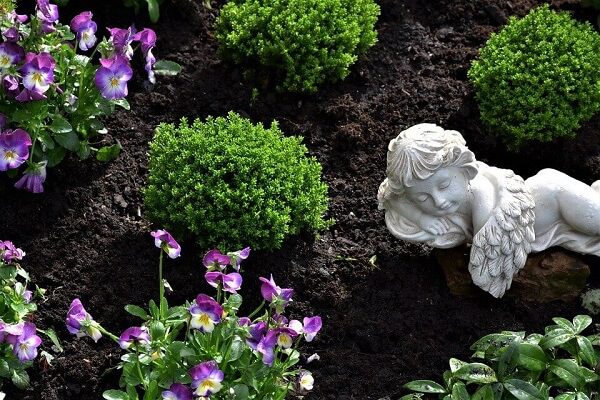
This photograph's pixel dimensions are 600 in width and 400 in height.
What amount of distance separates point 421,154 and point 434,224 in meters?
0.41

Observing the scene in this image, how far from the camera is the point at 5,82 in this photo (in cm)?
487

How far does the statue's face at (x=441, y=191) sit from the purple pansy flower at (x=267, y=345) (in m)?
1.00

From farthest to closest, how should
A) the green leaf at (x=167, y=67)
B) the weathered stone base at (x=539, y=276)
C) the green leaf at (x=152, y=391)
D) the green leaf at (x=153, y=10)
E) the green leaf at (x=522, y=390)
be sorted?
the green leaf at (x=153, y=10) → the green leaf at (x=167, y=67) → the weathered stone base at (x=539, y=276) → the green leaf at (x=522, y=390) → the green leaf at (x=152, y=391)

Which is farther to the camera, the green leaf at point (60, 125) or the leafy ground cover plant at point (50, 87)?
the green leaf at point (60, 125)

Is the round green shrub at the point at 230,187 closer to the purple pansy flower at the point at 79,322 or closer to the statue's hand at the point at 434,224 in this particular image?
the statue's hand at the point at 434,224

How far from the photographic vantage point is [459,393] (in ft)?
14.6

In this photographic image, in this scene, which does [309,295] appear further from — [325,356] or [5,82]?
[5,82]

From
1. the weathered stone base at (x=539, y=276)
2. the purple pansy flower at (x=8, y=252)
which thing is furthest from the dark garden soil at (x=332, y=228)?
the purple pansy flower at (x=8, y=252)

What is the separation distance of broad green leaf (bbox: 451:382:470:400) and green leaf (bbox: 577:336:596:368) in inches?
18.2

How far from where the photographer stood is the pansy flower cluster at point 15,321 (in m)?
4.24

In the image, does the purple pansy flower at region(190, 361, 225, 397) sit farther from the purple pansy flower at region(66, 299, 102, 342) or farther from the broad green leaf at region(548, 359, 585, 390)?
the broad green leaf at region(548, 359, 585, 390)

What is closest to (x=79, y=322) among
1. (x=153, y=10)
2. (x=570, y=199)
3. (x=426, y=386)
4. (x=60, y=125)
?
(x=60, y=125)

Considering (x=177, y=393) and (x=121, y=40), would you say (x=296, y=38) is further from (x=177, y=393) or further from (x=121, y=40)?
(x=177, y=393)

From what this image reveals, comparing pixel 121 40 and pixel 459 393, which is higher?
pixel 121 40
